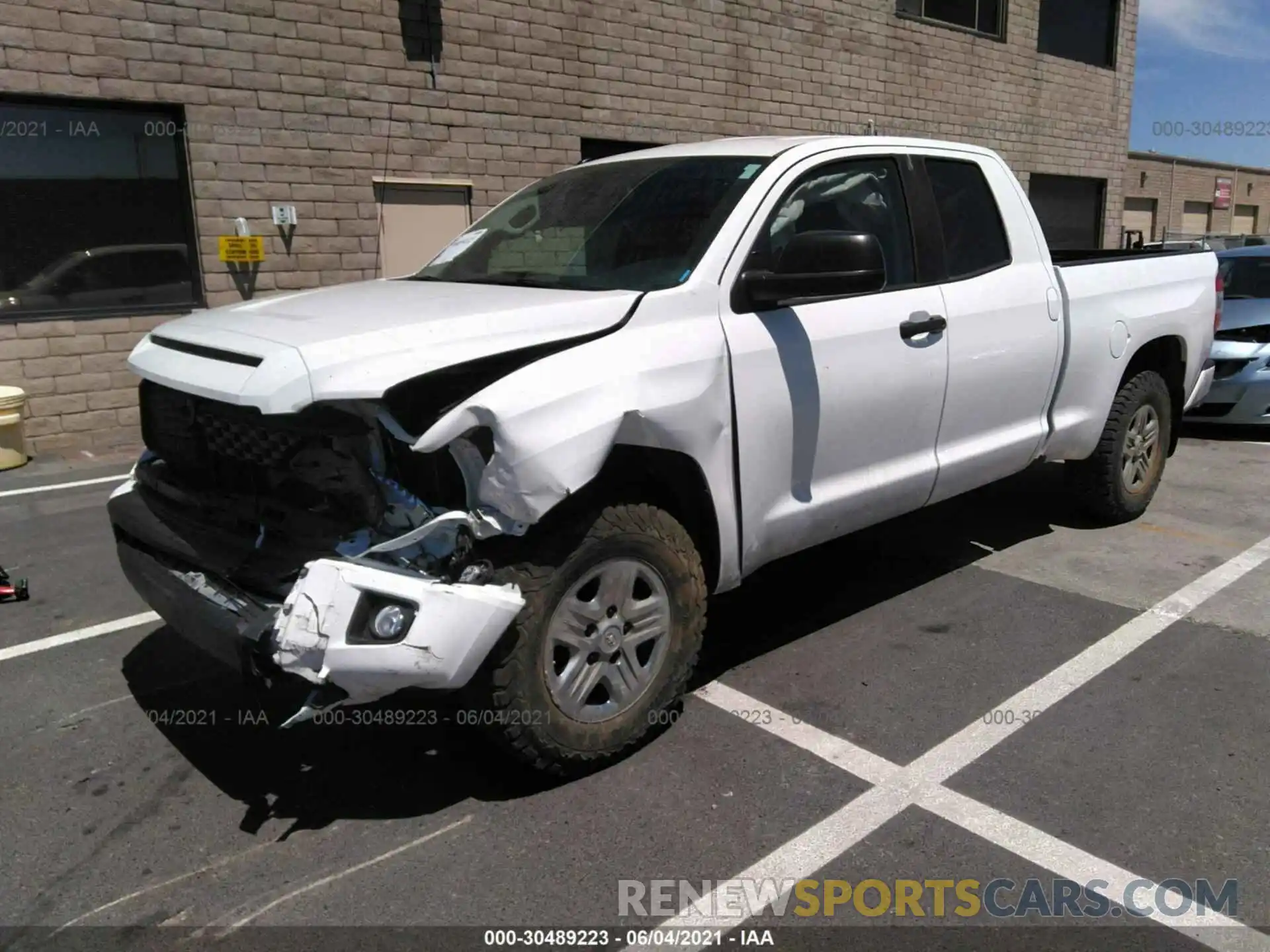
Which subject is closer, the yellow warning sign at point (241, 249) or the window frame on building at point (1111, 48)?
the yellow warning sign at point (241, 249)

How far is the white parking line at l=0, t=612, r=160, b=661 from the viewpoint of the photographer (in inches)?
169

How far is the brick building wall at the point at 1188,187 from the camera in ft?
93.2

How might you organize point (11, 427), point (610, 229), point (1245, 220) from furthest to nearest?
point (1245, 220) < point (11, 427) < point (610, 229)

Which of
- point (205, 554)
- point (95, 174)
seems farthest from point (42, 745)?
point (95, 174)

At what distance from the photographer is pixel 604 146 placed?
1214 cm

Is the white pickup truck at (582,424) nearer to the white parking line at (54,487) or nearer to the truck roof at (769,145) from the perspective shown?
the truck roof at (769,145)

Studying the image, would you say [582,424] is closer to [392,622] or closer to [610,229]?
[392,622]

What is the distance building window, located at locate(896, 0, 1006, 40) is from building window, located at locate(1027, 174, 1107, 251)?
3.02m

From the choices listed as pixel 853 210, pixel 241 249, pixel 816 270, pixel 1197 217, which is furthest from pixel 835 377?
pixel 1197 217

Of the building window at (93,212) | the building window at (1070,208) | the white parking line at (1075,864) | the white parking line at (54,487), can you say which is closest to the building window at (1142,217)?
the building window at (1070,208)

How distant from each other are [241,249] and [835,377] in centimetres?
737

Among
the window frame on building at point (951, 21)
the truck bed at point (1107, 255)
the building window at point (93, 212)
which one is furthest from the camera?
the window frame on building at point (951, 21)

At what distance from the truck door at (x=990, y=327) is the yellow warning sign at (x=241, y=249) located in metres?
7.00

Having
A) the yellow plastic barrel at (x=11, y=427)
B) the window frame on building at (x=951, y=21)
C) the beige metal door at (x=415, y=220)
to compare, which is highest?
the window frame on building at (x=951, y=21)
